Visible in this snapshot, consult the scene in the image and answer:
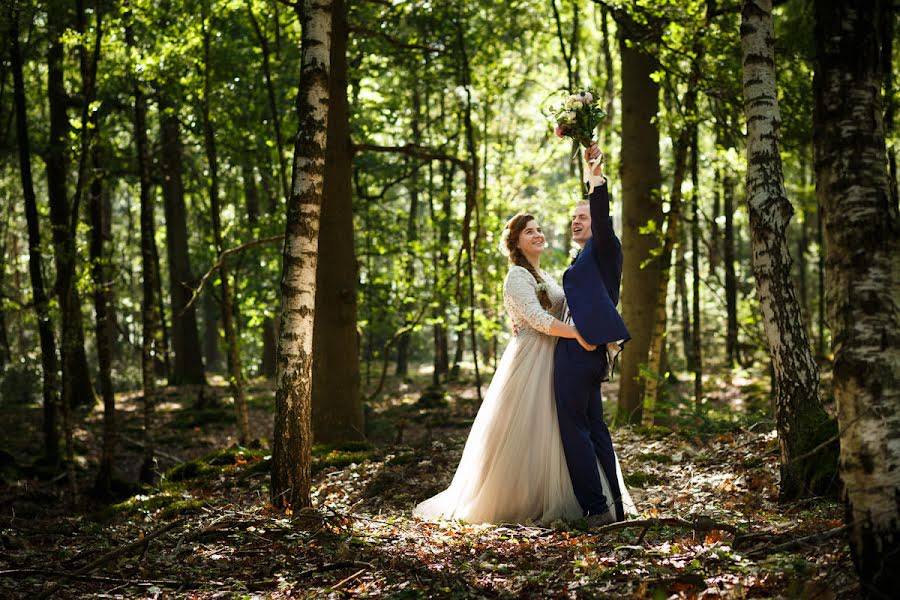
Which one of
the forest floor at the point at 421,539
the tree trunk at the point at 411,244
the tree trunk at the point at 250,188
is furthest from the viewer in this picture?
the tree trunk at the point at 250,188

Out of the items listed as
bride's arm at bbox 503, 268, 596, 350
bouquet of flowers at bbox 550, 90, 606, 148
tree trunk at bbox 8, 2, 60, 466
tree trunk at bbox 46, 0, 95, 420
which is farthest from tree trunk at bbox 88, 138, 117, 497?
bouquet of flowers at bbox 550, 90, 606, 148

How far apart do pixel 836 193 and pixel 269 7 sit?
34.3 feet

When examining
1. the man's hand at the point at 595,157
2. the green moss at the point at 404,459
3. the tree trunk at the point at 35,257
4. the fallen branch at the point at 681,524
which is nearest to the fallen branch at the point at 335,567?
the fallen branch at the point at 681,524

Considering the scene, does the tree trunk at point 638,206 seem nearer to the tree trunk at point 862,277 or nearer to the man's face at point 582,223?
the man's face at point 582,223

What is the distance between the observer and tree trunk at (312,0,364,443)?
998 centimetres

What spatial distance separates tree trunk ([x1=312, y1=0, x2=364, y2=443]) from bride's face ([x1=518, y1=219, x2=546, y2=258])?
13.3 ft

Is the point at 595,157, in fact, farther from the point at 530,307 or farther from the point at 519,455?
the point at 519,455

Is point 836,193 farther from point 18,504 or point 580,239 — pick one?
point 18,504

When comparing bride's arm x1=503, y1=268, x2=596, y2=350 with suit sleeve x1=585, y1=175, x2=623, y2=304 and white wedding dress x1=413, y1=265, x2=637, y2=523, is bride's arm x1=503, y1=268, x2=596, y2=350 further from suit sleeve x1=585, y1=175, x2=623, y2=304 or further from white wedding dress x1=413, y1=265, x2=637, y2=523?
suit sleeve x1=585, y1=175, x2=623, y2=304

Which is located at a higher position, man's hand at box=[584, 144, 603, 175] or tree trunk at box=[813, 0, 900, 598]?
man's hand at box=[584, 144, 603, 175]

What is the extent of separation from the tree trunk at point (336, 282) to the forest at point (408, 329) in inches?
1.3

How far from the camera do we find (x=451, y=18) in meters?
14.7

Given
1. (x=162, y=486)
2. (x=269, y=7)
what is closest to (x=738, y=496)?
(x=162, y=486)

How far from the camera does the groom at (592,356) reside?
5.83 metres
